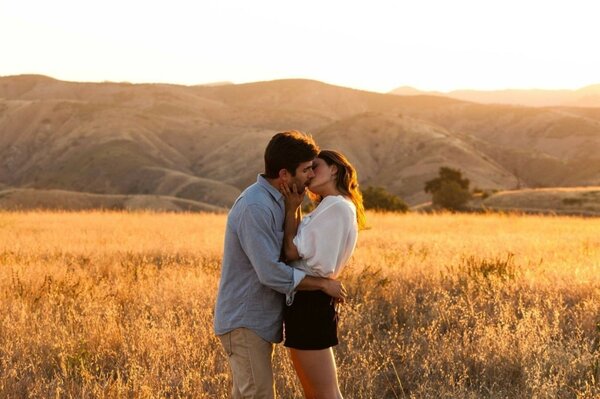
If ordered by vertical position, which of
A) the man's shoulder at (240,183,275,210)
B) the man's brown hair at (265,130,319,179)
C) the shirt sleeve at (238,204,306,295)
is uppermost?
the man's brown hair at (265,130,319,179)

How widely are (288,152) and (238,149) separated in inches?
4859

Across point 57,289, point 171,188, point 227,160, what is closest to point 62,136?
point 227,160

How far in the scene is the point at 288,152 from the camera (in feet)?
12.1

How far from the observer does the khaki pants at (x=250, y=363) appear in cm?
376

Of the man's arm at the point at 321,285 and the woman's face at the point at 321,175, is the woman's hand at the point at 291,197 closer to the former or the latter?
the woman's face at the point at 321,175

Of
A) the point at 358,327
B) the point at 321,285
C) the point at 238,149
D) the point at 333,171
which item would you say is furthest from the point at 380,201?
the point at 238,149

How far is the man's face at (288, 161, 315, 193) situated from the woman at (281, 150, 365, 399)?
1.6 inches

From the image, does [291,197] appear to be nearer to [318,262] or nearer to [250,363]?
[318,262]

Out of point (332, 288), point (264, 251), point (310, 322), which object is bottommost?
point (310, 322)

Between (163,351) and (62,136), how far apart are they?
146 metres

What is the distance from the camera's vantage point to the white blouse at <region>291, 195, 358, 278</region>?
3686 mm

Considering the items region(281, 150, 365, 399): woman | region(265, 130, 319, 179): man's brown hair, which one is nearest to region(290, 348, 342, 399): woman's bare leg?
region(281, 150, 365, 399): woman

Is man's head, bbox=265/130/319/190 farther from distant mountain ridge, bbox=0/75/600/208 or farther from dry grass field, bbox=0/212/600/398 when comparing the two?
distant mountain ridge, bbox=0/75/600/208

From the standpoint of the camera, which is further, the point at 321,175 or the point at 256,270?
the point at 321,175
